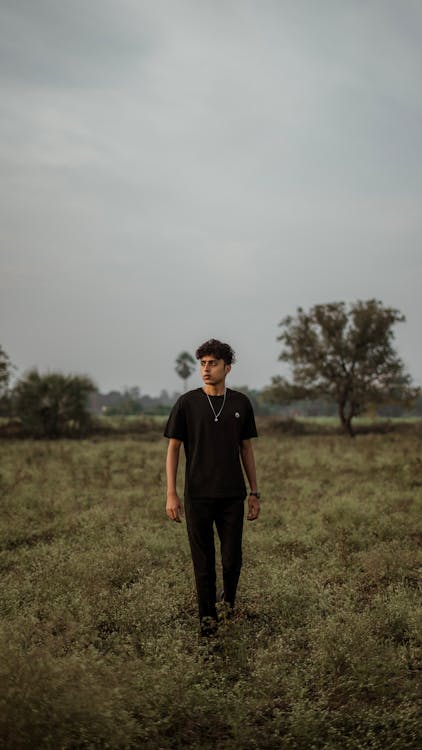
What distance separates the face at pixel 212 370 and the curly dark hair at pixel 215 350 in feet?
0.11

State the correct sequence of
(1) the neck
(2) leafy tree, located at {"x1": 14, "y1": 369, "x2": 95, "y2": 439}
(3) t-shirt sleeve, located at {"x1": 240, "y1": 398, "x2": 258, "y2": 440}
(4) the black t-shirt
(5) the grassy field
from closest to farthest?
1. (5) the grassy field
2. (4) the black t-shirt
3. (1) the neck
4. (3) t-shirt sleeve, located at {"x1": 240, "y1": 398, "x2": 258, "y2": 440}
5. (2) leafy tree, located at {"x1": 14, "y1": 369, "x2": 95, "y2": 439}

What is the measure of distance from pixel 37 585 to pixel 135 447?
17.7 meters

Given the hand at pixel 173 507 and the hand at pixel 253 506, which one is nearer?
the hand at pixel 173 507

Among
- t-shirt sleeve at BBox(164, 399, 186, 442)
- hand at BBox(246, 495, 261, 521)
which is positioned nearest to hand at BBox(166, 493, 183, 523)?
t-shirt sleeve at BBox(164, 399, 186, 442)

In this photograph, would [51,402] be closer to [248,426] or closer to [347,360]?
[347,360]

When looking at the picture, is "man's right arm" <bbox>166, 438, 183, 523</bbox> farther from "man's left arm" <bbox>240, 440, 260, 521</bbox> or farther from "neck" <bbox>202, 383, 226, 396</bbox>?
"man's left arm" <bbox>240, 440, 260, 521</bbox>

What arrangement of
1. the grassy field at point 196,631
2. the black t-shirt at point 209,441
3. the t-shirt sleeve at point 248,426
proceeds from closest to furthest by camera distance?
Result: the grassy field at point 196,631, the black t-shirt at point 209,441, the t-shirt sleeve at point 248,426

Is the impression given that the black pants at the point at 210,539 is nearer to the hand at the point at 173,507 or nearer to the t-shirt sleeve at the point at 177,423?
the hand at the point at 173,507

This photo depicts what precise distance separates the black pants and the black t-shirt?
109mm

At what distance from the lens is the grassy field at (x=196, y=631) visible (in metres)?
3.50

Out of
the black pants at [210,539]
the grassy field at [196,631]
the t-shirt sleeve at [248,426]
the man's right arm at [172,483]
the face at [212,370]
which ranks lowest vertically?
the grassy field at [196,631]

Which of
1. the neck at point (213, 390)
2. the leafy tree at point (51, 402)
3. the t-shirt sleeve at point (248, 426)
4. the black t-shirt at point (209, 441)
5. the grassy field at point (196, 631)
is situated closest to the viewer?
the grassy field at point (196, 631)

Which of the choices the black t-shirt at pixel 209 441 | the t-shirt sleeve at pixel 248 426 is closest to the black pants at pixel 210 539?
the black t-shirt at pixel 209 441

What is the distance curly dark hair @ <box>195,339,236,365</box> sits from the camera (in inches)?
197
